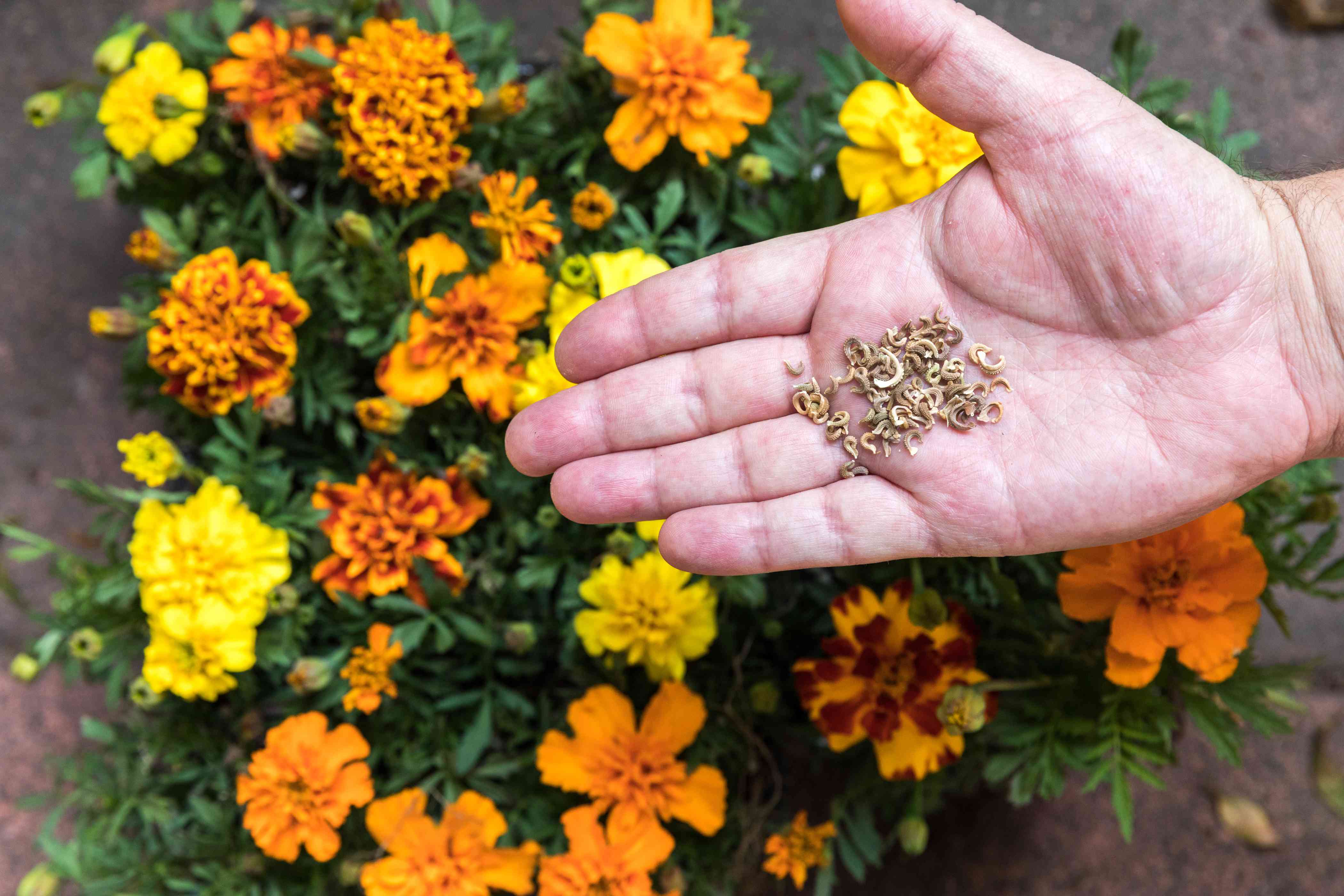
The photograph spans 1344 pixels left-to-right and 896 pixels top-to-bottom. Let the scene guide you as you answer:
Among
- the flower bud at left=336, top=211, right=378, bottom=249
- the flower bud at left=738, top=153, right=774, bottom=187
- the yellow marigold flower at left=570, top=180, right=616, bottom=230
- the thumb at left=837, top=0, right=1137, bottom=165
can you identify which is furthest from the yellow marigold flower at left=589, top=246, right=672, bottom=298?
the thumb at left=837, top=0, right=1137, bottom=165

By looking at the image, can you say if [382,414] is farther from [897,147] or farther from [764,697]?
[897,147]

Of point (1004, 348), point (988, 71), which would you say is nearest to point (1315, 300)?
point (1004, 348)

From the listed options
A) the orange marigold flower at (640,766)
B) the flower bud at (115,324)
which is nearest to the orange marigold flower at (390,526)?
the orange marigold flower at (640,766)

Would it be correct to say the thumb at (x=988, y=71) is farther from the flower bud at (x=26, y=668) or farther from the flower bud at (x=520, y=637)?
the flower bud at (x=26, y=668)

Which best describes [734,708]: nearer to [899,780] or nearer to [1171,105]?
[899,780]

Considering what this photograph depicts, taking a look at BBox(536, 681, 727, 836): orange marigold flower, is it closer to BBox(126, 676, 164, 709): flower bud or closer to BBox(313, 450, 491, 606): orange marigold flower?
BBox(313, 450, 491, 606): orange marigold flower

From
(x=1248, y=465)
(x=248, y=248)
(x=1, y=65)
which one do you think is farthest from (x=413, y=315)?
(x=1, y=65)
